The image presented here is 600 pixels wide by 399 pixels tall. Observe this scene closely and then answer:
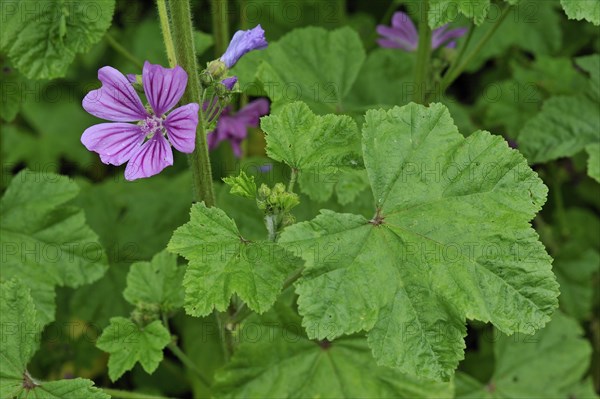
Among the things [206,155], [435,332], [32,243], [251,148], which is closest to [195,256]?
[206,155]

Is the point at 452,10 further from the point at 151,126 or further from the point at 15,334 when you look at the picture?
the point at 15,334

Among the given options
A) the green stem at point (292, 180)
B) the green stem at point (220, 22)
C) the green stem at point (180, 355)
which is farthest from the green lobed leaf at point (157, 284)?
the green stem at point (220, 22)

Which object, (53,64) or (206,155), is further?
(53,64)

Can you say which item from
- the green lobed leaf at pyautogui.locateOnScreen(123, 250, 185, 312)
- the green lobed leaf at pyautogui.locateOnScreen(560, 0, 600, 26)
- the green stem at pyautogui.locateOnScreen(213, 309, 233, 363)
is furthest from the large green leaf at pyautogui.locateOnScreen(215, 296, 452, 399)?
the green lobed leaf at pyautogui.locateOnScreen(560, 0, 600, 26)

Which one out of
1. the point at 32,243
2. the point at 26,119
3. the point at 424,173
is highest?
the point at 26,119

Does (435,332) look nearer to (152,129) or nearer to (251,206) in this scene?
(152,129)

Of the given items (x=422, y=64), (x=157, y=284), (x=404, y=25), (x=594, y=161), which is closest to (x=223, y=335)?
(x=157, y=284)
